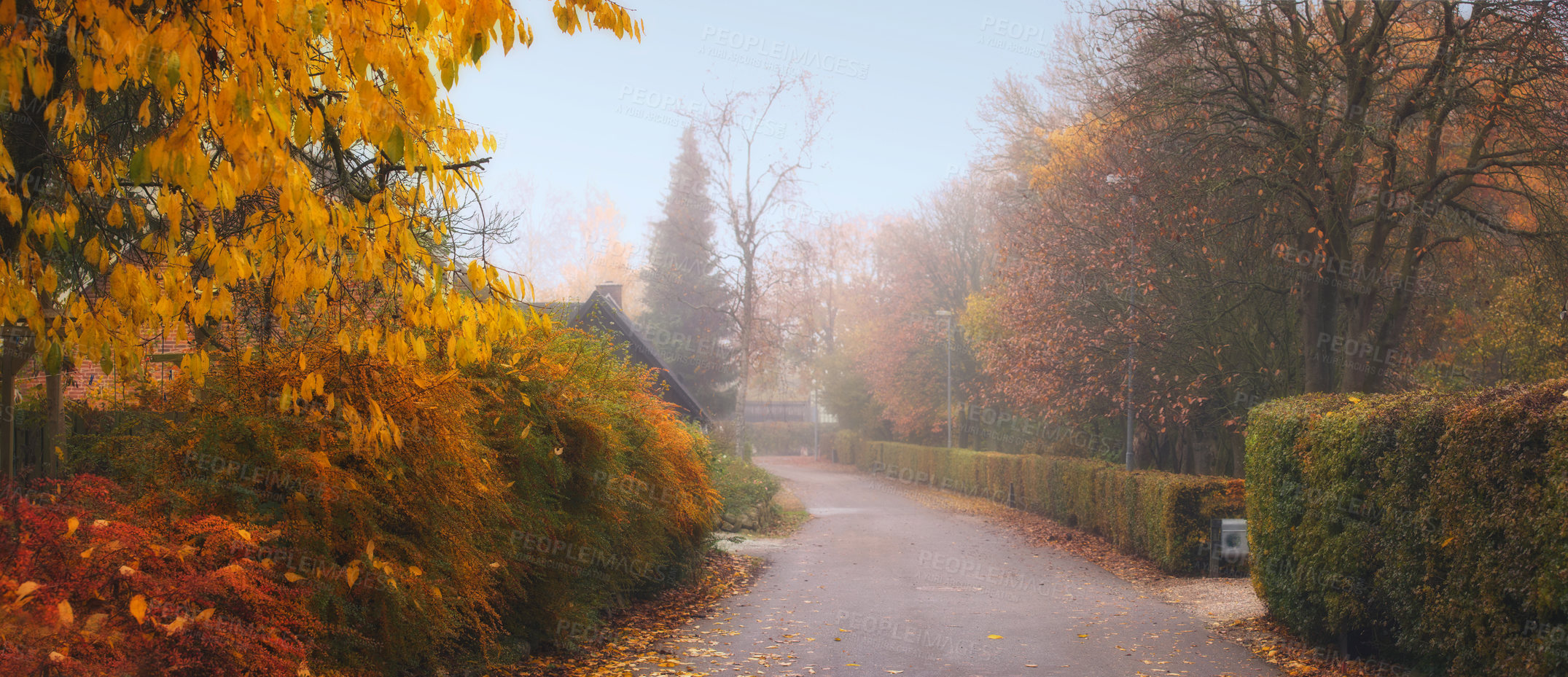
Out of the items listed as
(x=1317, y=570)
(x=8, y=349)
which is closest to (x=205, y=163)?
(x=8, y=349)

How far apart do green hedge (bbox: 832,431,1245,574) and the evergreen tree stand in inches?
492

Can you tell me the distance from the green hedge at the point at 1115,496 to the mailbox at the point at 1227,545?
0.15 m

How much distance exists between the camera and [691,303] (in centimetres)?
4612

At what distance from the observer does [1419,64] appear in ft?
44.3

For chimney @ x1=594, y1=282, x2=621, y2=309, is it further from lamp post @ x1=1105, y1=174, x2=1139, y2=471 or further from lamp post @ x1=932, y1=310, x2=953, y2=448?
lamp post @ x1=1105, y1=174, x2=1139, y2=471

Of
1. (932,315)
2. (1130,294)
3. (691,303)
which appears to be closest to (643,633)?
(1130,294)

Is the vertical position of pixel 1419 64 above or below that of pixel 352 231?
above

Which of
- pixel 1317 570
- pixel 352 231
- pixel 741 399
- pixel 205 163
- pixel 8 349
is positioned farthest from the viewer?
pixel 741 399

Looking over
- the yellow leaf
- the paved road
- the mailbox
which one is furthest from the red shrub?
the mailbox

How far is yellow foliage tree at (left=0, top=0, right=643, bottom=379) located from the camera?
3.42 meters

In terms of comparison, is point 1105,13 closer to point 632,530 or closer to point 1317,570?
point 1317,570

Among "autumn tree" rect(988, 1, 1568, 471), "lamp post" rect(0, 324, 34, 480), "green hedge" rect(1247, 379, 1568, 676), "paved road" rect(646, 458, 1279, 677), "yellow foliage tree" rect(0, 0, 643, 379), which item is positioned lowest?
"paved road" rect(646, 458, 1279, 677)

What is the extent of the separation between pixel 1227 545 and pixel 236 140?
14.7 meters

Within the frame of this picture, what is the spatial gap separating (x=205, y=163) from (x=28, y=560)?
170 cm
